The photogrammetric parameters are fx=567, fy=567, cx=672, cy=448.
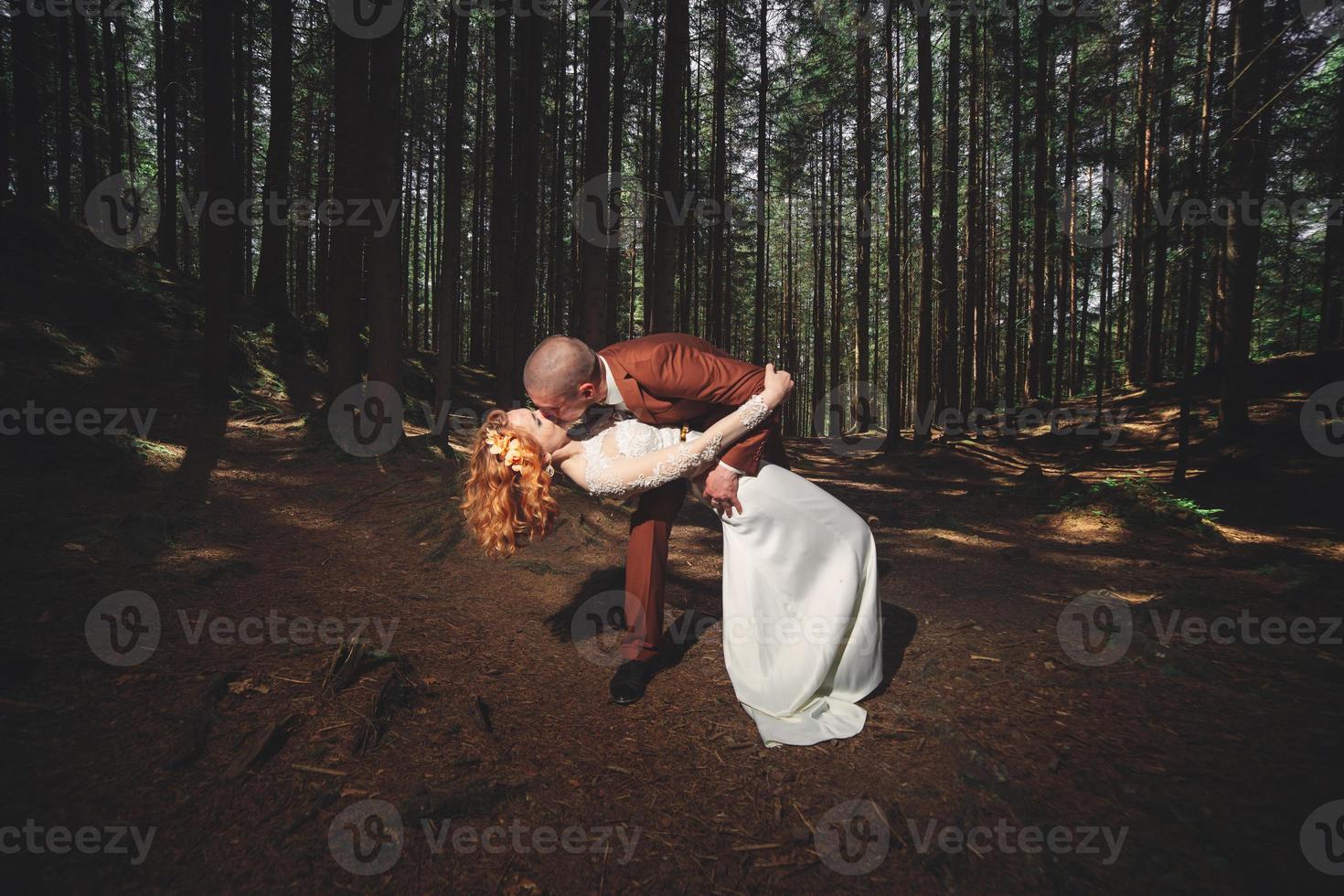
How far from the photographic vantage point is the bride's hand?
2.92m

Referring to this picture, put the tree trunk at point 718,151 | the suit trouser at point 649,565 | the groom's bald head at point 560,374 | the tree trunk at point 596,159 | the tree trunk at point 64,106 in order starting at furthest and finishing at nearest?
the tree trunk at point 718,151, the tree trunk at point 64,106, the tree trunk at point 596,159, the suit trouser at point 649,565, the groom's bald head at point 560,374

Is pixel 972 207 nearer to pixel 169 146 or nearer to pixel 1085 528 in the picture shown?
pixel 1085 528

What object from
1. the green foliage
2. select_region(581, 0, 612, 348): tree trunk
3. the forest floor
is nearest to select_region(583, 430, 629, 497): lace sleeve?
the forest floor

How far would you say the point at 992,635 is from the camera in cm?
388

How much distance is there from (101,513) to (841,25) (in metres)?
19.8

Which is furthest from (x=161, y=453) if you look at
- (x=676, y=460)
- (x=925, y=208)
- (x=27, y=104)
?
(x=925, y=208)

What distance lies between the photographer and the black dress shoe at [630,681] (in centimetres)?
310

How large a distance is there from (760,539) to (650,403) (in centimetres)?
95

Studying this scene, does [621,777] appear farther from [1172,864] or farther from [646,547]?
[1172,864]

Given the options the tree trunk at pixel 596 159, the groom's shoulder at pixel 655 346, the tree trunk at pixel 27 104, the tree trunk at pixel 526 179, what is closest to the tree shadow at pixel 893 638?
the groom's shoulder at pixel 655 346

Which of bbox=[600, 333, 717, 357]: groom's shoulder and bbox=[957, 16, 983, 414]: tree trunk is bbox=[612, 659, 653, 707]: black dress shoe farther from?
bbox=[957, 16, 983, 414]: tree trunk

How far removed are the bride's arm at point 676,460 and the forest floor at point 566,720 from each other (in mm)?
1211

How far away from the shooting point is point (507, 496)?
288cm

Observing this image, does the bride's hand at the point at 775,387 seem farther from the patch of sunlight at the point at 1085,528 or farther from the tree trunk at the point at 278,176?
the tree trunk at the point at 278,176
